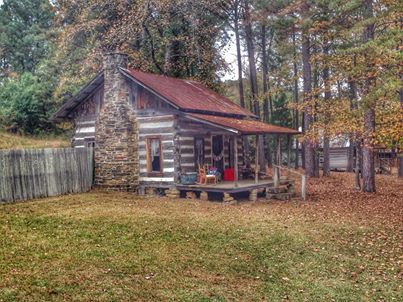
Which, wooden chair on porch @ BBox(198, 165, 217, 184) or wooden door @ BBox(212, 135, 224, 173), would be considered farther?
wooden door @ BBox(212, 135, 224, 173)

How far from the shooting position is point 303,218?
599 inches

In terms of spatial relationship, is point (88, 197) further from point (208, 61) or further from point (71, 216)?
point (208, 61)

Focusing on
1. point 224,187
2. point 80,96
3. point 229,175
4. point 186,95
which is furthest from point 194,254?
point 80,96

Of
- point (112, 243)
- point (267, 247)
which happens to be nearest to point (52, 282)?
point (112, 243)

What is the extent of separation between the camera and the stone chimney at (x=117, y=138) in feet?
Result: 70.9

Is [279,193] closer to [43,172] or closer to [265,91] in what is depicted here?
[43,172]

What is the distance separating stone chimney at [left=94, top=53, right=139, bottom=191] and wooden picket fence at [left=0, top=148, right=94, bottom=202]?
0.80 meters

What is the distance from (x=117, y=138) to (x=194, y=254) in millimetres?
12568

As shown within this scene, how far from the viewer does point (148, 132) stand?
2147cm

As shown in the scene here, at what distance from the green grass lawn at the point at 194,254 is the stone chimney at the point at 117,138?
5.14 m

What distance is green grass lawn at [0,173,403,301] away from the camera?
8172 mm

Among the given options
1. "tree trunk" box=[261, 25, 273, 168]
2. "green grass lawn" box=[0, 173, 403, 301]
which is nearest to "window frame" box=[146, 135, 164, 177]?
"green grass lawn" box=[0, 173, 403, 301]

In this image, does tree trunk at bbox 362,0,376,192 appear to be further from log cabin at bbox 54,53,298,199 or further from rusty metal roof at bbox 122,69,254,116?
rusty metal roof at bbox 122,69,254,116

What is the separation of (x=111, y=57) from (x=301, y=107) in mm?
12035
